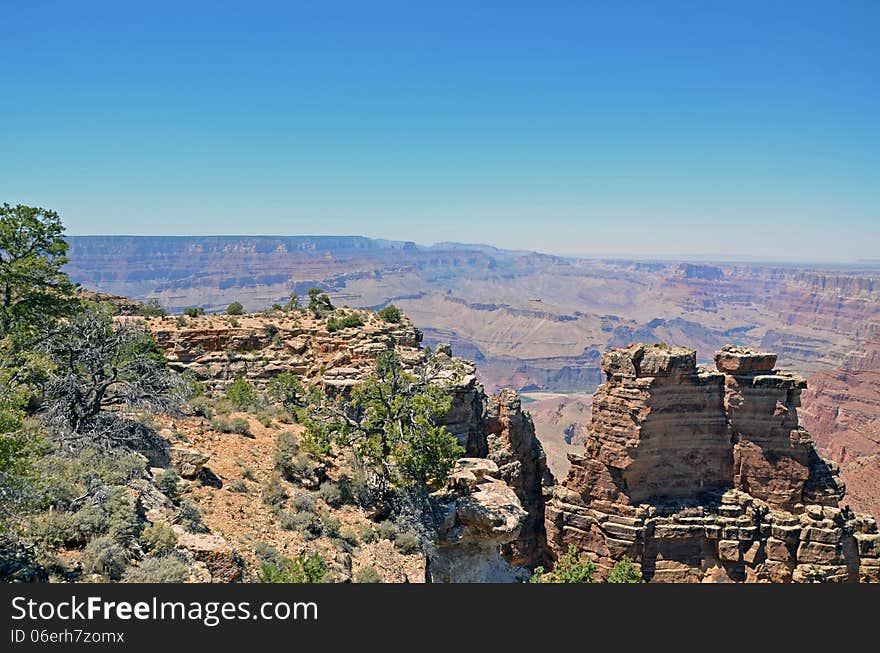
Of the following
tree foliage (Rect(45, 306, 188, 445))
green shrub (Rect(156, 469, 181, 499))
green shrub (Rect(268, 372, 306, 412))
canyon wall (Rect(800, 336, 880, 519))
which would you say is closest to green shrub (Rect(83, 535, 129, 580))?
green shrub (Rect(156, 469, 181, 499))

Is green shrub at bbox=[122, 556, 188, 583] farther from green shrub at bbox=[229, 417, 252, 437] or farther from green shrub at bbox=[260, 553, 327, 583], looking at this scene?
green shrub at bbox=[229, 417, 252, 437]

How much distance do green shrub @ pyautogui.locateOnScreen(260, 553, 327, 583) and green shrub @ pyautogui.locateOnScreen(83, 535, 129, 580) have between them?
2.99m

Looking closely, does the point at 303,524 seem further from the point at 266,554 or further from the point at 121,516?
the point at 121,516

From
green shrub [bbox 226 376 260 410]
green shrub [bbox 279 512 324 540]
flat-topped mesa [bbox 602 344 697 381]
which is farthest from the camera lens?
flat-topped mesa [bbox 602 344 697 381]

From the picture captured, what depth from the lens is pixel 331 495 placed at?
18875 mm

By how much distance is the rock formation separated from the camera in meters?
30.1

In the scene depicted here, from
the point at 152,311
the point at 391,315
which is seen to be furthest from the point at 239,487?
the point at 152,311

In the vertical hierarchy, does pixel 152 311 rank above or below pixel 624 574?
above

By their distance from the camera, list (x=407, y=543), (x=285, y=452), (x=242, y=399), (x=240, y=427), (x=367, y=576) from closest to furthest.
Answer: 1. (x=367, y=576)
2. (x=407, y=543)
3. (x=285, y=452)
4. (x=240, y=427)
5. (x=242, y=399)

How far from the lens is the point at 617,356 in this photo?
3141cm

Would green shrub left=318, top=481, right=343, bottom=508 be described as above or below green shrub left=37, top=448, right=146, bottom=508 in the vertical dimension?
below

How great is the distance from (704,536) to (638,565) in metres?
4.91

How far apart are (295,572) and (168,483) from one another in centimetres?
567

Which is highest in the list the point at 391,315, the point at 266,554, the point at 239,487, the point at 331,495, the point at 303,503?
the point at 391,315
